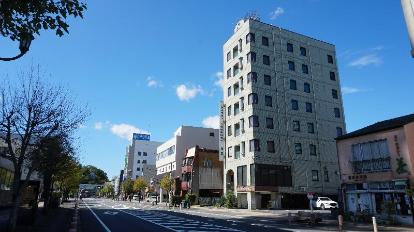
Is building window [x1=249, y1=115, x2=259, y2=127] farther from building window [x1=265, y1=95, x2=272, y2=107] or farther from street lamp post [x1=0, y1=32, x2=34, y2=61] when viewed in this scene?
street lamp post [x1=0, y1=32, x2=34, y2=61]

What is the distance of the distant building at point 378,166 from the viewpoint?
79.9 ft

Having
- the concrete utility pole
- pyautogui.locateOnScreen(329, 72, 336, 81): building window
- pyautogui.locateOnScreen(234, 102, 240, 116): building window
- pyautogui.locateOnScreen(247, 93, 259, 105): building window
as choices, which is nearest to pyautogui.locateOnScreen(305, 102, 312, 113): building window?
pyautogui.locateOnScreen(329, 72, 336, 81): building window

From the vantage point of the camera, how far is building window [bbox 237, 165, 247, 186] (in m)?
49.1

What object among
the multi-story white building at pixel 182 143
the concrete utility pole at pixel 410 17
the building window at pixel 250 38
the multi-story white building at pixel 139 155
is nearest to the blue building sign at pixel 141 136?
the multi-story white building at pixel 139 155

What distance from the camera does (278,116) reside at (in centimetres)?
5194

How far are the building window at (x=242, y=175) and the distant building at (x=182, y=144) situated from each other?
84.2 feet

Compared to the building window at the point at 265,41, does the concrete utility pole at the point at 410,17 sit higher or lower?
lower

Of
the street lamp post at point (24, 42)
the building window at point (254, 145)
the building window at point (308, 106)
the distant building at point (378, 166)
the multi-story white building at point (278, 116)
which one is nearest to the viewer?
the street lamp post at point (24, 42)

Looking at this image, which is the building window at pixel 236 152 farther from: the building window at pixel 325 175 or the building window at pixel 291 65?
the building window at pixel 291 65

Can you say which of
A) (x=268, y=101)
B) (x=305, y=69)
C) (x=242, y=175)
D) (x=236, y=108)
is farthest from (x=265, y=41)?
(x=242, y=175)

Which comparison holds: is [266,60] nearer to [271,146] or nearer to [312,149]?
[271,146]

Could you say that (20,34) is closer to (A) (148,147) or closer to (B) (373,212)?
(B) (373,212)

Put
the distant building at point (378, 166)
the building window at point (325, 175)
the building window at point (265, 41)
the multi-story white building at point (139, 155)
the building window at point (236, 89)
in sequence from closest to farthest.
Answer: the distant building at point (378, 166) → the building window at point (325, 175) → the building window at point (265, 41) → the building window at point (236, 89) → the multi-story white building at point (139, 155)

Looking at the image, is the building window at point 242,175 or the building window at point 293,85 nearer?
the building window at point 242,175
